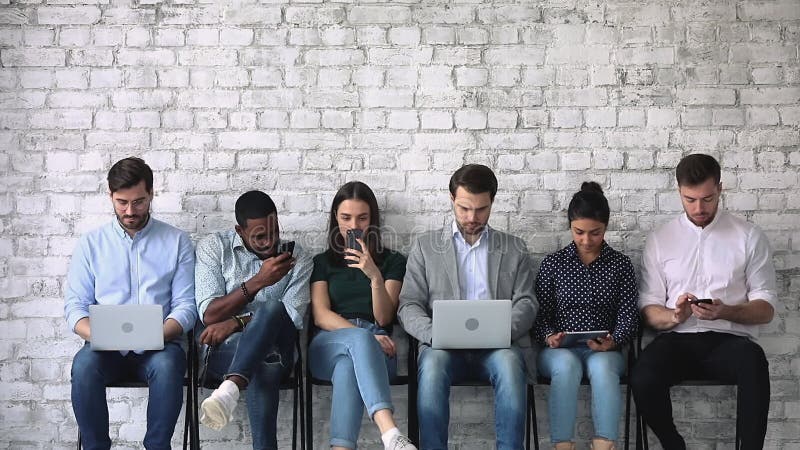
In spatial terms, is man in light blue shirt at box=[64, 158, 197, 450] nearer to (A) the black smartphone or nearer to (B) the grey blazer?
(A) the black smartphone

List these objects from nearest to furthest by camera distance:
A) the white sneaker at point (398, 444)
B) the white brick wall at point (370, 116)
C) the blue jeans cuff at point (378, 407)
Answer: the white sneaker at point (398, 444)
the blue jeans cuff at point (378, 407)
the white brick wall at point (370, 116)

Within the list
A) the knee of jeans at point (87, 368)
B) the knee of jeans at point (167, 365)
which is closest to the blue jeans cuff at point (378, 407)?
the knee of jeans at point (167, 365)

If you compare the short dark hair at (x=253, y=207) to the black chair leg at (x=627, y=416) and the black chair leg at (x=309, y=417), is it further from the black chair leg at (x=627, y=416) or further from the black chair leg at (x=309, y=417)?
the black chair leg at (x=627, y=416)

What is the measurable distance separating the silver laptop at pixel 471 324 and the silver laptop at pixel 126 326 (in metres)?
1.08

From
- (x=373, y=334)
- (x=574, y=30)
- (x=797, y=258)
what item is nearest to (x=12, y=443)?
(x=373, y=334)

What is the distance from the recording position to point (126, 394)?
13.8ft

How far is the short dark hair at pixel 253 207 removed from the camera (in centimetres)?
387

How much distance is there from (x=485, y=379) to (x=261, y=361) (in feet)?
2.96

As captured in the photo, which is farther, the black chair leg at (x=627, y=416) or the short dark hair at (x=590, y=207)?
the black chair leg at (x=627, y=416)

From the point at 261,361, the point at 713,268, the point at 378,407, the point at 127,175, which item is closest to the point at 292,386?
the point at 261,361

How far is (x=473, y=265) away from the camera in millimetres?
3998

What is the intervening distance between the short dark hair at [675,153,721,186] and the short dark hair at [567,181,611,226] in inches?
13.4

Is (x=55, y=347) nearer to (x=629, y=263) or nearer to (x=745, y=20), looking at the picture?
(x=629, y=263)

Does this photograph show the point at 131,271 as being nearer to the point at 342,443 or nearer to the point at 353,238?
the point at 353,238
